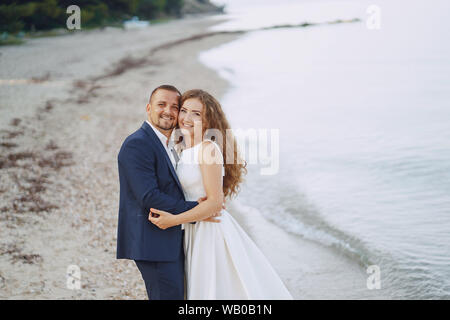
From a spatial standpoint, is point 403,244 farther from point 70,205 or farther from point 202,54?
point 202,54

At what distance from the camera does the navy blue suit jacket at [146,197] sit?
264cm

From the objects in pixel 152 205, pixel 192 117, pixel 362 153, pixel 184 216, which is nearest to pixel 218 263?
pixel 184 216

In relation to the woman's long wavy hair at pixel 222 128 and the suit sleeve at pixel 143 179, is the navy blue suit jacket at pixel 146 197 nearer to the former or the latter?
the suit sleeve at pixel 143 179

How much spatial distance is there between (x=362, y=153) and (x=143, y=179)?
1038 cm

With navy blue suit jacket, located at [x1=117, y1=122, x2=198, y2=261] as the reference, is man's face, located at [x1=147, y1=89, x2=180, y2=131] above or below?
above

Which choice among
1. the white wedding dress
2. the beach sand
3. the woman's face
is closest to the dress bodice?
the white wedding dress

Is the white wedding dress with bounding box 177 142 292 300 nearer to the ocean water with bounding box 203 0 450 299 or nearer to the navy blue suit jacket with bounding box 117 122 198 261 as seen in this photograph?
the navy blue suit jacket with bounding box 117 122 198 261

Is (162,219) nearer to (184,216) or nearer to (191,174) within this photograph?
(184,216)

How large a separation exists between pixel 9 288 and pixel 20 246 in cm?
100

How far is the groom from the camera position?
104 inches

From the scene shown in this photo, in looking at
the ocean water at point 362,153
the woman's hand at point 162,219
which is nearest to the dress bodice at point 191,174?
the woman's hand at point 162,219

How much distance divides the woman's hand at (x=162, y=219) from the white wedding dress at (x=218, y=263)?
23 centimetres

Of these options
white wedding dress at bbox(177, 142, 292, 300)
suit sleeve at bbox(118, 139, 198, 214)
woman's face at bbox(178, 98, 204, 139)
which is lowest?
white wedding dress at bbox(177, 142, 292, 300)
